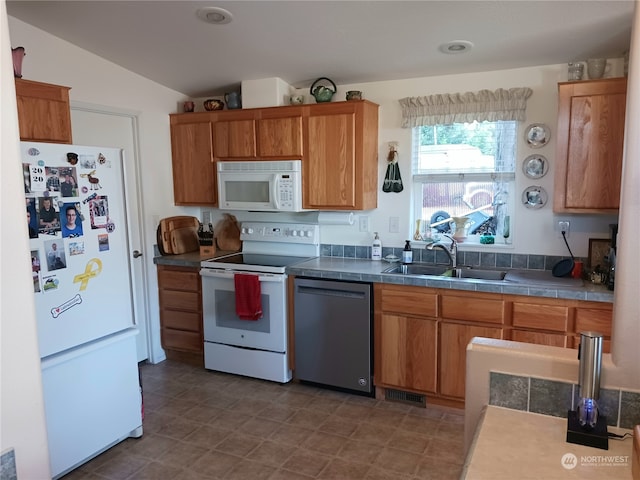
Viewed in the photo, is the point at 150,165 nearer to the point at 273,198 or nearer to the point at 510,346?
the point at 273,198

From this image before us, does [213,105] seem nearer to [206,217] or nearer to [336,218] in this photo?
[206,217]

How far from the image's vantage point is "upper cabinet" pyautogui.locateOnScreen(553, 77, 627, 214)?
2.72 m

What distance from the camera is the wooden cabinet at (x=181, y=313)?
3889 millimetres

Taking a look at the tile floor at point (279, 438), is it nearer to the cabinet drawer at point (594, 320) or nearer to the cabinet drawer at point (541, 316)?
the cabinet drawer at point (541, 316)

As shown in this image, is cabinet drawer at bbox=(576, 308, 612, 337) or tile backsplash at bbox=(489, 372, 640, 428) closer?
tile backsplash at bbox=(489, 372, 640, 428)

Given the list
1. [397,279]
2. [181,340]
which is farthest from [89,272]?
[397,279]

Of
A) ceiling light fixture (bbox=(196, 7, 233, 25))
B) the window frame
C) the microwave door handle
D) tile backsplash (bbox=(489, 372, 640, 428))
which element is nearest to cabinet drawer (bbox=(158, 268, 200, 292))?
the microwave door handle

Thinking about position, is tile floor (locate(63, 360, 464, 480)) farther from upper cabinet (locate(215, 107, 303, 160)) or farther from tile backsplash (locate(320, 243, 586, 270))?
upper cabinet (locate(215, 107, 303, 160))

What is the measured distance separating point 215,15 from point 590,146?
2.33 meters

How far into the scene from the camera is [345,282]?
128 inches

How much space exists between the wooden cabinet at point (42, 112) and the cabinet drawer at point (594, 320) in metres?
3.16

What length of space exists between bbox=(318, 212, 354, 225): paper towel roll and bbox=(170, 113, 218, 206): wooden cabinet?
95 centimetres

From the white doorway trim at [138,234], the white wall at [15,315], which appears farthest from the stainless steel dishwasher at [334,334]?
the white wall at [15,315]

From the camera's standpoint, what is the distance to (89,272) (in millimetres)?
2449
